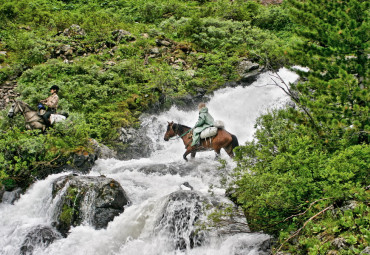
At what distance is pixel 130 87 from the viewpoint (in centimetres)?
1566

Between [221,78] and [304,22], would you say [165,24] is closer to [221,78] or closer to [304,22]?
[221,78]

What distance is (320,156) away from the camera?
200 inches

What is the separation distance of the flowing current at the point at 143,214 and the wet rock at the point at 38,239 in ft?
0.37

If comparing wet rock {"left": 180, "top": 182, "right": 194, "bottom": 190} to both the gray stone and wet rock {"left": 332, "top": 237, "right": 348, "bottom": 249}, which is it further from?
the gray stone

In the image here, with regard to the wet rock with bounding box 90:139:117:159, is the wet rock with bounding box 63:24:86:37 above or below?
above

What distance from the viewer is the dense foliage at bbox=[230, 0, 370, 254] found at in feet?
13.9

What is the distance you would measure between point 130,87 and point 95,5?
15520 mm

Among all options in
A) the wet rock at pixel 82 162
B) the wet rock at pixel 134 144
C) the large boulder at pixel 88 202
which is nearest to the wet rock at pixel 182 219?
the large boulder at pixel 88 202

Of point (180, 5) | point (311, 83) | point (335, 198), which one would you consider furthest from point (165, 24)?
point (335, 198)

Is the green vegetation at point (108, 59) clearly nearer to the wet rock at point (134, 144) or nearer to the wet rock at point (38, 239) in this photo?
the wet rock at point (134, 144)

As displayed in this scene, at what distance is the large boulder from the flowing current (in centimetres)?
21

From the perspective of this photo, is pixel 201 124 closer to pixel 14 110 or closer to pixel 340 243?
pixel 14 110

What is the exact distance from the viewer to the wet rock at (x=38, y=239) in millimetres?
7168

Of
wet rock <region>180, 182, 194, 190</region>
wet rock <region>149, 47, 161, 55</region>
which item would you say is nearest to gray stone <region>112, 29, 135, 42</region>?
wet rock <region>149, 47, 161, 55</region>
